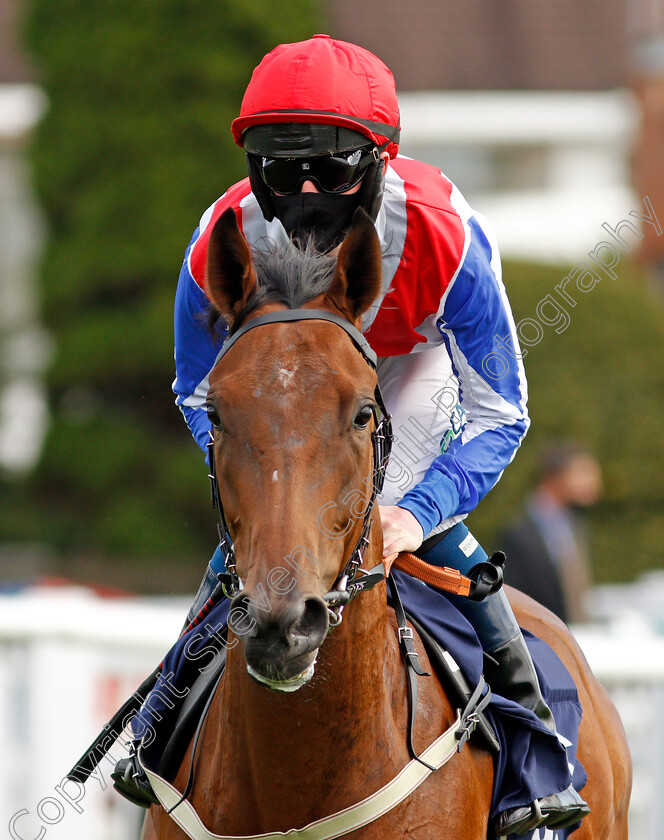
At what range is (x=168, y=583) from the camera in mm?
13141

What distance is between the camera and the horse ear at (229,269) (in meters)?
2.55

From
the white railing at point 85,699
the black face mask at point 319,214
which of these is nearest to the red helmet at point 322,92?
the black face mask at point 319,214

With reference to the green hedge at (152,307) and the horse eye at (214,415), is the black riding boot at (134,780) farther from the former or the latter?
the green hedge at (152,307)

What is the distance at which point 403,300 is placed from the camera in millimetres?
3096

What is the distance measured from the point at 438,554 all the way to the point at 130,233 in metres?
12.1

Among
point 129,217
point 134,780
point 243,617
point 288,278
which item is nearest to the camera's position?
point 243,617

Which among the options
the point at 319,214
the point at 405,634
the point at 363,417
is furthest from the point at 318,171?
the point at 405,634

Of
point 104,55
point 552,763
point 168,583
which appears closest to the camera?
point 552,763

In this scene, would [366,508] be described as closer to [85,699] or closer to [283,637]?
[283,637]

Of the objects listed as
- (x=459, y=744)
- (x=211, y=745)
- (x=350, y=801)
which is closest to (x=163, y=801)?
(x=211, y=745)

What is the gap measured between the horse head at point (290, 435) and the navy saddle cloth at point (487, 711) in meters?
0.56

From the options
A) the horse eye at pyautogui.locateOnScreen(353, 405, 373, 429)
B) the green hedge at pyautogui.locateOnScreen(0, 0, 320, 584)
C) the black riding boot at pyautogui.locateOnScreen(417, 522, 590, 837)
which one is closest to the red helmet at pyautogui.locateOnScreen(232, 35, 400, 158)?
the horse eye at pyautogui.locateOnScreen(353, 405, 373, 429)

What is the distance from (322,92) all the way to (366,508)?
1.06 meters

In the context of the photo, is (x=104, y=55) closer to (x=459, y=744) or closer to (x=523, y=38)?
(x=523, y=38)
